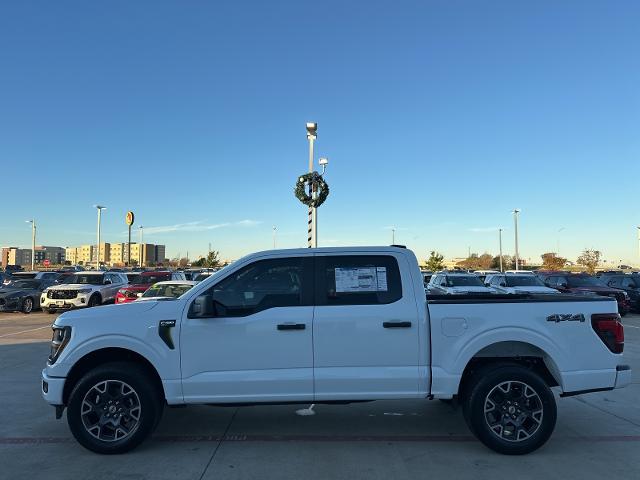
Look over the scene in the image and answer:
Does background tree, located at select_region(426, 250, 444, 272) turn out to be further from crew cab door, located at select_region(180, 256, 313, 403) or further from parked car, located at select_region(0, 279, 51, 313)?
crew cab door, located at select_region(180, 256, 313, 403)

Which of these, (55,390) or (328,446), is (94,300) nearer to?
(55,390)

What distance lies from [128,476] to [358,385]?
7.18 ft

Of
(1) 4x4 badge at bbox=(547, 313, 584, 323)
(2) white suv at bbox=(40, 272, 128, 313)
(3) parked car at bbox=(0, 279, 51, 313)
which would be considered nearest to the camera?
(1) 4x4 badge at bbox=(547, 313, 584, 323)

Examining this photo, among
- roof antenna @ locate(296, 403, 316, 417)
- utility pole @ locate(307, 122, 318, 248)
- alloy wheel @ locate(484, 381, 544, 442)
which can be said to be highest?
utility pole @ locate(307, 122, 318, 248)

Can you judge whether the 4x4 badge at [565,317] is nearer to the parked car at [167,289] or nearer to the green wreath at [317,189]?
the parked car at [167,289]

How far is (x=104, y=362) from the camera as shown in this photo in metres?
5.33

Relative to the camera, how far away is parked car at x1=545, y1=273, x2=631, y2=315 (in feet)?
65.5

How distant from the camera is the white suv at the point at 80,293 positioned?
64.3 feet

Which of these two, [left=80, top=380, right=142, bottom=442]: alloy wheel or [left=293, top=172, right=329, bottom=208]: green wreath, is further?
[left=293, top=172, right=329, bottom=208]: green wreath

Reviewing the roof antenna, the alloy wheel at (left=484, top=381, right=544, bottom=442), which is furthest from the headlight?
the alloy wheel at (left=484, top=381, right=544, bottom=442)

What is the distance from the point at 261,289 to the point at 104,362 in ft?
5.81

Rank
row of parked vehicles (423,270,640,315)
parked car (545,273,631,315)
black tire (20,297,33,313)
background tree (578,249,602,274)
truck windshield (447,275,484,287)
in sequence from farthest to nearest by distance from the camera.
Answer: background tree (578,249,602,274) → black tire (20,297,33,313) → parked car (545,273,631,315) → truck windshield (447,275,484,287) → row of parked vehicles (423,270,640,315)

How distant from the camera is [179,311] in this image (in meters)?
5.13

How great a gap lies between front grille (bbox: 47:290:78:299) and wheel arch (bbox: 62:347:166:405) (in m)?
15.9
